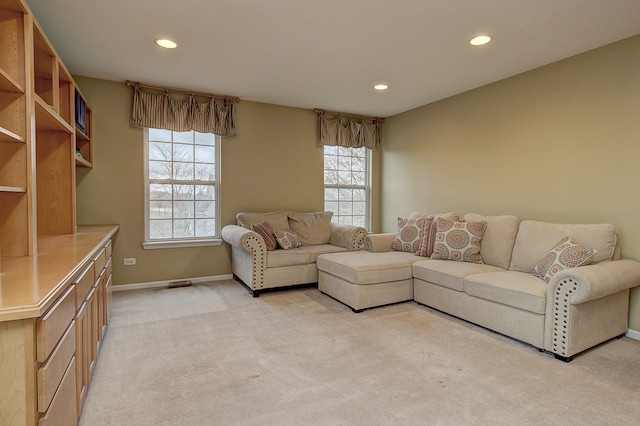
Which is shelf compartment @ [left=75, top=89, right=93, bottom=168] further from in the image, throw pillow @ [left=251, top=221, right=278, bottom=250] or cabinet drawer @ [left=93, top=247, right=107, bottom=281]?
throw pillow @ [left=251, top=221, right=278, bottom=250]

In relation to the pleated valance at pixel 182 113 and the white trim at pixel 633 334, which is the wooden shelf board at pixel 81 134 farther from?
the white trim at pixel 633 334

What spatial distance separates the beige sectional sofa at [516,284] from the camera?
259cm

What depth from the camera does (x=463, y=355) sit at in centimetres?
265

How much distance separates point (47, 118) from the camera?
101 inches

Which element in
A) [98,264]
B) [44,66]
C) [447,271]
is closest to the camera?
[98,264]

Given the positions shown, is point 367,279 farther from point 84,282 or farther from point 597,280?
point 84,282

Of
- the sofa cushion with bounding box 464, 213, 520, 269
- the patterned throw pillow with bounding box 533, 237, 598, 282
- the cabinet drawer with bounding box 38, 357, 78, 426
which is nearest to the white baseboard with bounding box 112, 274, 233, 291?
the cabinet drawer with bounding box 38, 357, 78, 426

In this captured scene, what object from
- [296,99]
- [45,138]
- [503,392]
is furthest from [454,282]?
[45,138]

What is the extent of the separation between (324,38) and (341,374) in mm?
2662

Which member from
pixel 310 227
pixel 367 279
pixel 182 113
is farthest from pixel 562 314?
pixel 182 113

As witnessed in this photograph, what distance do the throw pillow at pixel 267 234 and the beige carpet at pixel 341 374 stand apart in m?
1.06

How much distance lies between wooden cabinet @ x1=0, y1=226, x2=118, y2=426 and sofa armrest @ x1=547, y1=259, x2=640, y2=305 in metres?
3.04

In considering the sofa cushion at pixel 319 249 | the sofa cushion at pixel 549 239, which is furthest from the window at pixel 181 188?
the sofa cushion at pixel 549 239

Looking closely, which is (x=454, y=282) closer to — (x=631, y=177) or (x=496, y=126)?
(x=631, y=177)
